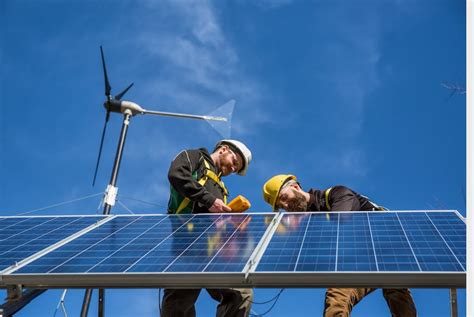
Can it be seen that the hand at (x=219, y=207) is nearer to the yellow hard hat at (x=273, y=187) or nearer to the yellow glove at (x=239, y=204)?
the yellow glove at (x=239, y=204)

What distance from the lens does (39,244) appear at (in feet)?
25.2

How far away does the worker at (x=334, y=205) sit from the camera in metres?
7.85

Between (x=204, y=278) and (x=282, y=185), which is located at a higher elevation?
(x=282, y=185)

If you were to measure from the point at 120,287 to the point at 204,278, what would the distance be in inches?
35.2

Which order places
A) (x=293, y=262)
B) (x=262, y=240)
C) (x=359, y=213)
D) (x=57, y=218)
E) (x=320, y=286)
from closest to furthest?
(x=320, y=286), (x=293, y=262), (x=262, y=240), (x=359, y=213), (x=57, y=218)

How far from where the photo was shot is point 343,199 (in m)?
9.02

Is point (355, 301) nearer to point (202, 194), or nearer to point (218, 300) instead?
point (218, 300)

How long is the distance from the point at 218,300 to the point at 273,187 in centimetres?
205

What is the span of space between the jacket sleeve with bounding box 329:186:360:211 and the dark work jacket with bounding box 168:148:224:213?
172 cm

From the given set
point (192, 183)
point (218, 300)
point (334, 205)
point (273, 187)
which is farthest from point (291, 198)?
point (218, 300)

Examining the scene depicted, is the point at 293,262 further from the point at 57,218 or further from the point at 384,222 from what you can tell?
the point at 57,218

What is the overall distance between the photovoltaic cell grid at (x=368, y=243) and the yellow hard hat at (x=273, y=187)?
4.48 feet

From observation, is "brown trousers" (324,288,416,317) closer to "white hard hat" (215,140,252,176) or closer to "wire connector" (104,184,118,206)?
"white hard hat" (215,140,252,176)

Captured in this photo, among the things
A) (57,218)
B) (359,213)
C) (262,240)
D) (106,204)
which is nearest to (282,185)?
(359,213)
